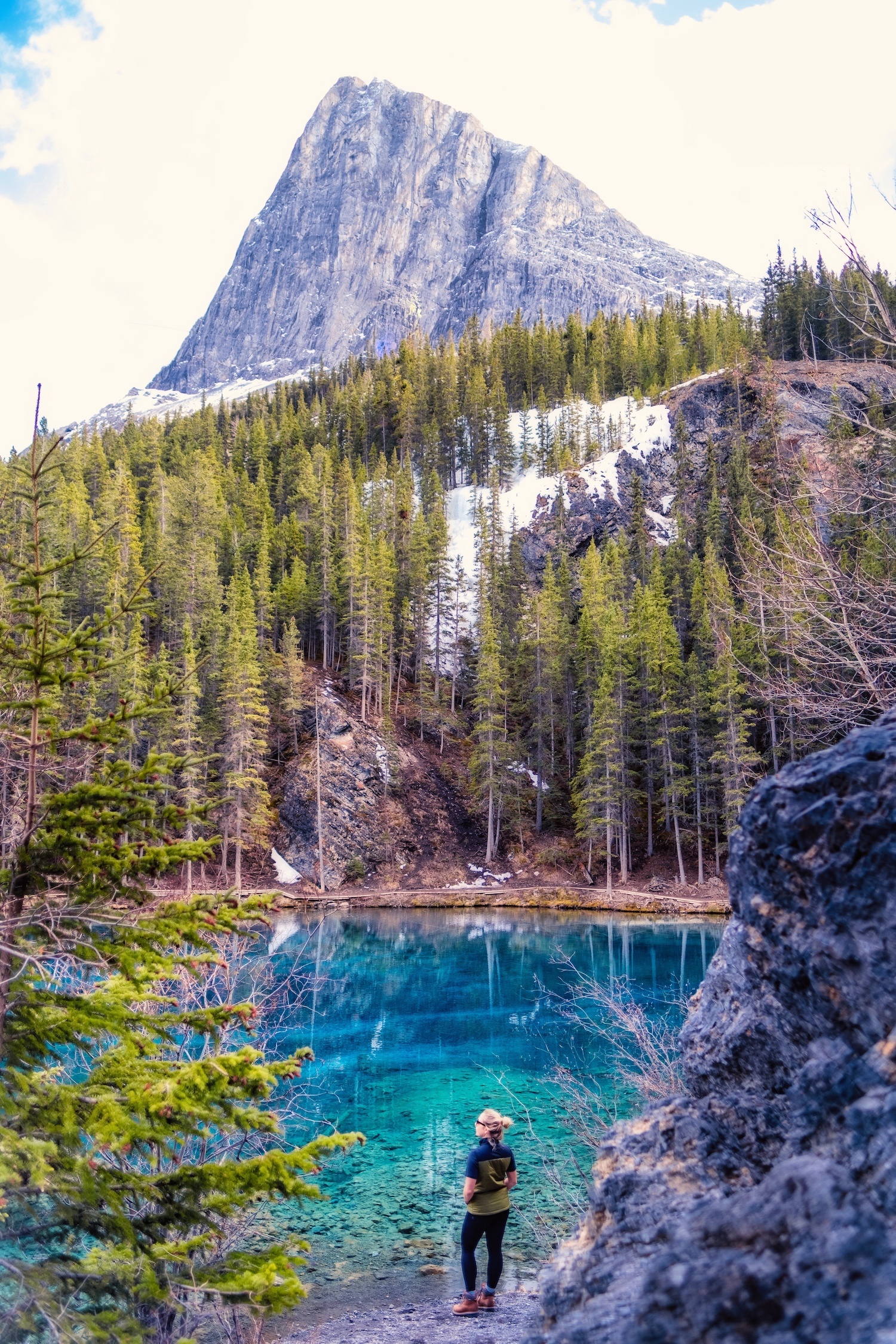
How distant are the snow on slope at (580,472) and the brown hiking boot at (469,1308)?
6575cm

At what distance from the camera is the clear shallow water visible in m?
10.3

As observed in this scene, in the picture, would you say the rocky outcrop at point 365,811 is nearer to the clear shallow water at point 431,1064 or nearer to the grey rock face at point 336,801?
the grey rock face at point 336,801

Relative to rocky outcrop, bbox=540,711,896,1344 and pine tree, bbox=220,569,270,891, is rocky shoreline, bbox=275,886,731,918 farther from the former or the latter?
rocky outcrop, bbox=540,711,896,1344

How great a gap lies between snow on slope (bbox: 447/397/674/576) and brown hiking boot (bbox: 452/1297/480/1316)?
65751mm

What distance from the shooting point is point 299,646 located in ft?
197

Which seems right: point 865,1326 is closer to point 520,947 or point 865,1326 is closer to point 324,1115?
point 324,1115

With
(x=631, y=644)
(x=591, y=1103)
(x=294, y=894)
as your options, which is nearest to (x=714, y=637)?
(x=631, y=644)

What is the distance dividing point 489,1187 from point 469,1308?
1.94m

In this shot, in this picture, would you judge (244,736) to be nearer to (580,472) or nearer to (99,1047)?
(99,1047)

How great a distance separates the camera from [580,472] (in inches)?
2977

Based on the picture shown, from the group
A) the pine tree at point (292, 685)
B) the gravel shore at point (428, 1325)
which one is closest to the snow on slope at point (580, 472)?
the pine tree at point (292, 685)

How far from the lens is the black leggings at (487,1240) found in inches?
295

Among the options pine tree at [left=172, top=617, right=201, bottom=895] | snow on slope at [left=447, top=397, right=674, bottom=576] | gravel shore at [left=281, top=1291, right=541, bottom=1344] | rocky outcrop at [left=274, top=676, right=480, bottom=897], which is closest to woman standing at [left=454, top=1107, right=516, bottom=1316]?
gravel shore at [left=281, top=1291, right=541, bottom=1344]

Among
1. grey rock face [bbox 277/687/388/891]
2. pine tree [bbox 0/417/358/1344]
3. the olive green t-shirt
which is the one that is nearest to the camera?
pine tree [bbox 0/417/358/1344]
